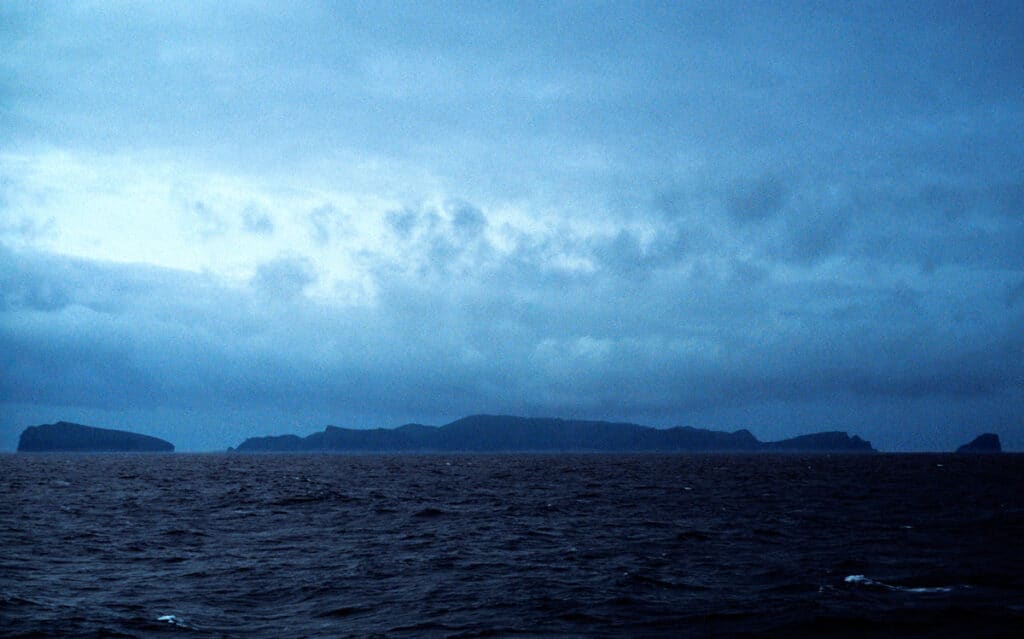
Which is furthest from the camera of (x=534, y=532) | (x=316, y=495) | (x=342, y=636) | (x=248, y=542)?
(x=316, y=495)

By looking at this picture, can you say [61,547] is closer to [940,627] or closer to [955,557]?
[940,627]

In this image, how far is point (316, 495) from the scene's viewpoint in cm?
7481

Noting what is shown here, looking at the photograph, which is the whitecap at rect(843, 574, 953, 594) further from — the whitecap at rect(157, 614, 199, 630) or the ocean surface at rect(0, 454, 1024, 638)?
the whitecap at rect(157, 614, 199, 630)

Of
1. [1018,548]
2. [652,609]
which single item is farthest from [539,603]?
[1018,548]

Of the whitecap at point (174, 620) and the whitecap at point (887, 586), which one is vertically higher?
the whitecap at point (887, 586)

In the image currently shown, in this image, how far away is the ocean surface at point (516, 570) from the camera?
2395cm

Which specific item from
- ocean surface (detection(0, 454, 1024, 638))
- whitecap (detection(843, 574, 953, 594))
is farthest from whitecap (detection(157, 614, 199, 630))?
whitecap (detection(843, 574, 953, 594))

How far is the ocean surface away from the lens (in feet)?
78.6

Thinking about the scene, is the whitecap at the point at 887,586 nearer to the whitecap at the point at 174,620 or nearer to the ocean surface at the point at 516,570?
the ocean surface at the point at 516,570

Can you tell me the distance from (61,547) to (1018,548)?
151 ft

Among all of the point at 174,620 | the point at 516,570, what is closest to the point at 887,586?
the point at 516,570

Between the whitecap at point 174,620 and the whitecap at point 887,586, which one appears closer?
the whitecap at point 174,620

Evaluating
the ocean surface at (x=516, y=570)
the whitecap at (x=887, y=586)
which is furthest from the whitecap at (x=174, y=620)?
the whitecap at (x=887, y=586)

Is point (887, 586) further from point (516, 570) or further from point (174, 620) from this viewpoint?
point (174, 620)
